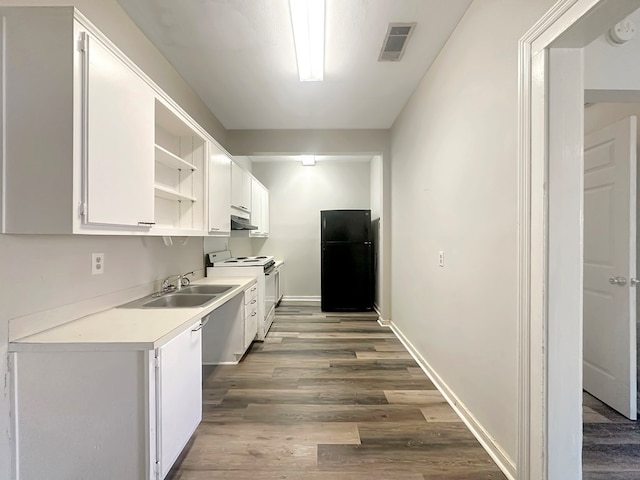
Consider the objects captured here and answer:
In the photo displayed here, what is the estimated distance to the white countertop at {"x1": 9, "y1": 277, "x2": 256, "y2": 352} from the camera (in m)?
1.24

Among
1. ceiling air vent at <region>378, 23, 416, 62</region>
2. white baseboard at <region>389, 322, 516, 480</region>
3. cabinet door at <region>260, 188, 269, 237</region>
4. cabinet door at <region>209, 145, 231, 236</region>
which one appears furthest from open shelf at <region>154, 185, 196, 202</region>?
cabinet door at <region>260, 188, 269, 237</region>

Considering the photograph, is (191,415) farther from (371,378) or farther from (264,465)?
(371,378)

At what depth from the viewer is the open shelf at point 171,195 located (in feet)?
6.49

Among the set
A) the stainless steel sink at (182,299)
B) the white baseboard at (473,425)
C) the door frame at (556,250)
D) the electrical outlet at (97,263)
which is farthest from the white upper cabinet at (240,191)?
the door frame at (556,250)

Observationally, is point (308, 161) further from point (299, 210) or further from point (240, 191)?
point (240, 191)

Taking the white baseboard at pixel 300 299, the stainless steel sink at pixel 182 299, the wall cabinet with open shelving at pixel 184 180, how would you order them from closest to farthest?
1. the stainless steel sink at pixel 182 299
2. the wall cabinet with open shelving at pixel 184 180
3. the white baseboard at pixel 300 299

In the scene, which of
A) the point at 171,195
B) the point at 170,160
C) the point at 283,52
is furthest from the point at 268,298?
the point at 283,52

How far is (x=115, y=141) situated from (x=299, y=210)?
4.50 metres

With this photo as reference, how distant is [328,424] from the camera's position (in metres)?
2.00

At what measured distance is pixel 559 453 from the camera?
50.4 inches

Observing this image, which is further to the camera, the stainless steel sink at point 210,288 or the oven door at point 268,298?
the oven door at point 268,298

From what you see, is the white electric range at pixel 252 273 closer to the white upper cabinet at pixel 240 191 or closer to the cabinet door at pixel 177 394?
the white upper cabinet at pixel 240 191

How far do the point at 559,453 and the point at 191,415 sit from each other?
1.76 meters

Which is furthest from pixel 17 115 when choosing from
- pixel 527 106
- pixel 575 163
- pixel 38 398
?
pixel 575 163
